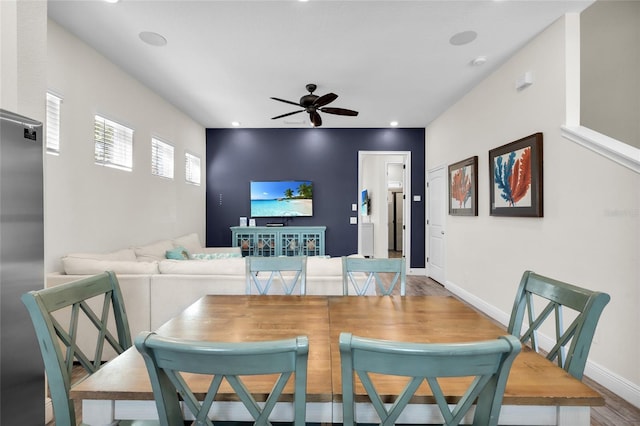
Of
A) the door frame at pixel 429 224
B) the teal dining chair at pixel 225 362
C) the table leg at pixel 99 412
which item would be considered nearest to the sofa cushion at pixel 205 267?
the table leg at pixel 99 412

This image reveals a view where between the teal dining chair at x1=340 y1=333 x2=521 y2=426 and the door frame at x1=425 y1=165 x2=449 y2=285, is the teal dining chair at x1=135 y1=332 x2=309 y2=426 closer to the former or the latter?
A: the teal dining chair at x1=340 y1=333 x2=521 y2=426

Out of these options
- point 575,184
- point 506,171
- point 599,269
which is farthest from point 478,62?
point 599,269

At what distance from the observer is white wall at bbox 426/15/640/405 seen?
213cm

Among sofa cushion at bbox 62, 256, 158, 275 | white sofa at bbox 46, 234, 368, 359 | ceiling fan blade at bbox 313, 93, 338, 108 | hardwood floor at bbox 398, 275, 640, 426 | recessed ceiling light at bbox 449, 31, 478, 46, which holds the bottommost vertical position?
hardwood floor at bbox 398, 275, 640, 426

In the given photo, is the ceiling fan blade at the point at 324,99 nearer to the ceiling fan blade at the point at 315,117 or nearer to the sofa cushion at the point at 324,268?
the ceiling fan blade at the point at 315,117

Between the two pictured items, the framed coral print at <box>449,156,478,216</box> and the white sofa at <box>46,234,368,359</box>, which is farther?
the framed coral print at <box>449,156,478,216</box>

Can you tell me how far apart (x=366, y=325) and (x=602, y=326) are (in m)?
2.08

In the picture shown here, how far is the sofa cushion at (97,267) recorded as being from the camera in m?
2.57

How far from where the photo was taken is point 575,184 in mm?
2518

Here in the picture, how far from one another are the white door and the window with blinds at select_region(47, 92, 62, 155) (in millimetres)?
4942

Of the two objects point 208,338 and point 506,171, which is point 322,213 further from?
point 208,338

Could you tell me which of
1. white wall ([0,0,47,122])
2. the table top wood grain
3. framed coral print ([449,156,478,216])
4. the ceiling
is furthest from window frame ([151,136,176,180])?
framed coral print ([449,156,478,216])

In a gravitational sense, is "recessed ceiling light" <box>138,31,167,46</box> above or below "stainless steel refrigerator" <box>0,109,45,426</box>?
above

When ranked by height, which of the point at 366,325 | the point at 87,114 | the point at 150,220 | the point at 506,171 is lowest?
the point at 366,325
